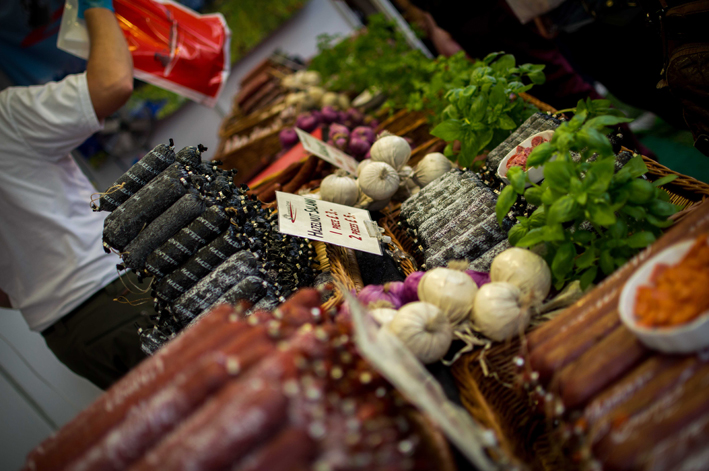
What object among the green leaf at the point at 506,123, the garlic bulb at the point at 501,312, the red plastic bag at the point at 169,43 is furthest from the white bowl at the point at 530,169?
the red plastic bag at the point at 169,43

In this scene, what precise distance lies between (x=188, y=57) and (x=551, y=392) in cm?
285

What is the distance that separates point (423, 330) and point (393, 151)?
3.34 ft

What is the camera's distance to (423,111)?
2.54m

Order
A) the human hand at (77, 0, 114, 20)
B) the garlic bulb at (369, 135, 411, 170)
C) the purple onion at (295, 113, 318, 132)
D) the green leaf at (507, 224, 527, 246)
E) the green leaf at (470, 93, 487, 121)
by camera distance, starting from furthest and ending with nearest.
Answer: the purple onion at (295, 113, 318, 132), the human hand at (77, 0, 114, 20), the garlic bulb at (369, 135, 411, 170), the green leaf at (470, 93, 487, 121), the green leaf at (507, 224, 527, 246)

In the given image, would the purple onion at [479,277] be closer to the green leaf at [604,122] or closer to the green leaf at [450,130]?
the green leaf at [604,122]

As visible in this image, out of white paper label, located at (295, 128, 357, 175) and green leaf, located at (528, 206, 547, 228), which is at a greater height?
white paper label, located at (295, 128, 357, 175)

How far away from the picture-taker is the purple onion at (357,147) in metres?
2.27

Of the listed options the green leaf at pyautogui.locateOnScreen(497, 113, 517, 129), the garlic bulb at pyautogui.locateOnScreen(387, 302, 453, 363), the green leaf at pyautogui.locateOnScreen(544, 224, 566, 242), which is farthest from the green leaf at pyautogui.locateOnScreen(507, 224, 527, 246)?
the green leaf at pyautogui.locateOnScreen(497, 113, 517, 129)

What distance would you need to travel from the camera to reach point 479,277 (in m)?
1.25

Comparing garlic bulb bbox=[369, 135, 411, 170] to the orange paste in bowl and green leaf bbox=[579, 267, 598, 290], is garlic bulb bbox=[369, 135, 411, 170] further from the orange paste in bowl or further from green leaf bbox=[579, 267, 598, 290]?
the orange paste in bowl

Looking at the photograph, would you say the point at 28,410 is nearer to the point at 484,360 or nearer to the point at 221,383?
the point at 221,383

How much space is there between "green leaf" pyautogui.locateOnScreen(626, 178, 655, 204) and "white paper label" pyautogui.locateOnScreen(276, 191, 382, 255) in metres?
0.75

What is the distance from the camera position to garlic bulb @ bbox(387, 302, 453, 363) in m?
0.98

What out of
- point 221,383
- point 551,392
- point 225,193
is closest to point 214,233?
point 225,193
